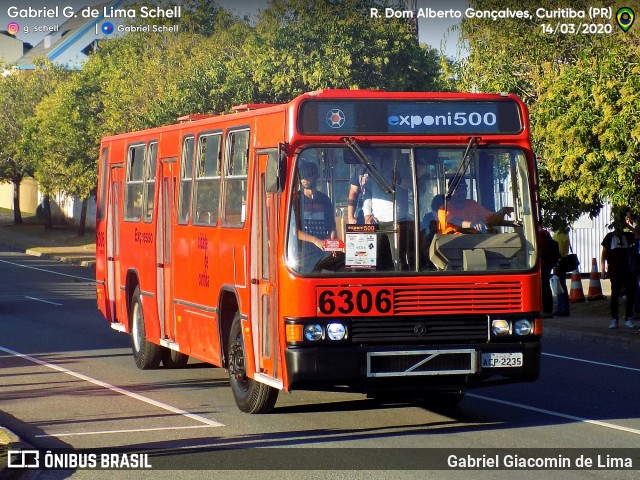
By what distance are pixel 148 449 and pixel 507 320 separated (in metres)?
3.18

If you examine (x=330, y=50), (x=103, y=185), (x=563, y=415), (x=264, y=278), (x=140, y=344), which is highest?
(x=330, y=50)

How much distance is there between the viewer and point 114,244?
1734 cm

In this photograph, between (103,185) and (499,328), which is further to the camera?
(103,185)

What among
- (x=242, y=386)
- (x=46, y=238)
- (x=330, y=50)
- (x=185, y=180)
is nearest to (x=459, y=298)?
(x=242, y=386)

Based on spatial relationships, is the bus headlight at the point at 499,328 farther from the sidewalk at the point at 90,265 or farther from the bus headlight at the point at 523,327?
the sidewalk at the point at 90,265

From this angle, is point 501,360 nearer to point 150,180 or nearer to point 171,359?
point 171,359

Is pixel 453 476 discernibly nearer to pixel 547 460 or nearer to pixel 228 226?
pixel 547 460

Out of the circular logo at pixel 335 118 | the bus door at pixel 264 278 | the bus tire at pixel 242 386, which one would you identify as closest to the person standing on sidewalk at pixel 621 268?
the bus tire at pixel 242 386

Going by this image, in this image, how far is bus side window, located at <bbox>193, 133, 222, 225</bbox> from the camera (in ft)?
42.0

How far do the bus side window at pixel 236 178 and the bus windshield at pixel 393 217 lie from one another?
141cm

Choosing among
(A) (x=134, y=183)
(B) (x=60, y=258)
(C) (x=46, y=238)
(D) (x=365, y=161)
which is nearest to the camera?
(D) (x=365, y=161)

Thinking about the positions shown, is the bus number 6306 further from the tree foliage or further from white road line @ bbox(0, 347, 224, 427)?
the tree foliage

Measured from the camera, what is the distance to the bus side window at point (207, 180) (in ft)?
42.0

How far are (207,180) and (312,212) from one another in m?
2.76
